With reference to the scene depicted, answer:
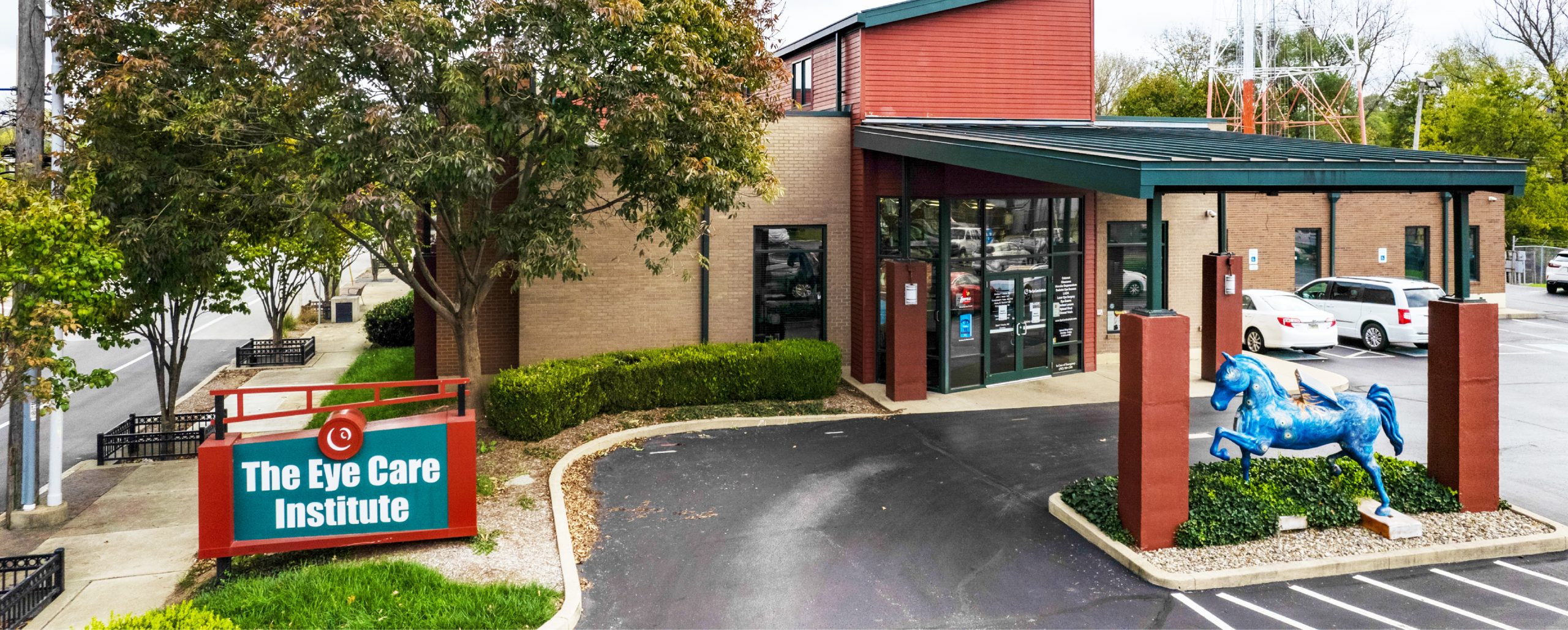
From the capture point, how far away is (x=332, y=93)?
11.8 metres

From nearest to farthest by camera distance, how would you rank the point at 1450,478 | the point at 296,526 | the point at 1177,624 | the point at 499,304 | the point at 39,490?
the point at 1177,624 < the point at 296,526 < the point at 1450,478 < the point at 39,490 < the point at 499,304

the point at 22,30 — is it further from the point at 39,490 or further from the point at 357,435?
the point at 357,435

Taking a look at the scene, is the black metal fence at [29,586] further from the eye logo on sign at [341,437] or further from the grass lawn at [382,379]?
the grass lawn at [382,379]

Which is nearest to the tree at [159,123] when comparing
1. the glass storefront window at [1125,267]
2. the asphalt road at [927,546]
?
the asphalt road at [927,546]

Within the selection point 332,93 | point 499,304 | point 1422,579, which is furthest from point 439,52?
point 1422,579

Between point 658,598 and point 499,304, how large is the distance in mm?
10619

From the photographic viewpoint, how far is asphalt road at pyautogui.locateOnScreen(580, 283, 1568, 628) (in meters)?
8.36

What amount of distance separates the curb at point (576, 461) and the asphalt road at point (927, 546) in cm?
19

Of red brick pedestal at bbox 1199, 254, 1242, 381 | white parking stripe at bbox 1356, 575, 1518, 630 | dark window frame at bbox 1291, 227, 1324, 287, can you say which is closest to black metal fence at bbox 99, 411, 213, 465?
white parking stripe at bbox 1356, 575, 1518, 630

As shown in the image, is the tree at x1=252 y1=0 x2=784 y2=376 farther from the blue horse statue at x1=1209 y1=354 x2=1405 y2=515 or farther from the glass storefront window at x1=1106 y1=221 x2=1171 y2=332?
the glass storefront window at x1=1106 y1=221 x2=1171 y2=332

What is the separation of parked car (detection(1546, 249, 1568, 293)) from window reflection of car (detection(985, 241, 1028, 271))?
30.9 meters

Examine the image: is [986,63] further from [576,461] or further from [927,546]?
[927,546]

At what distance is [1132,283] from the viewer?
900 inches

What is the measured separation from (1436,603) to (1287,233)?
19401 mm
